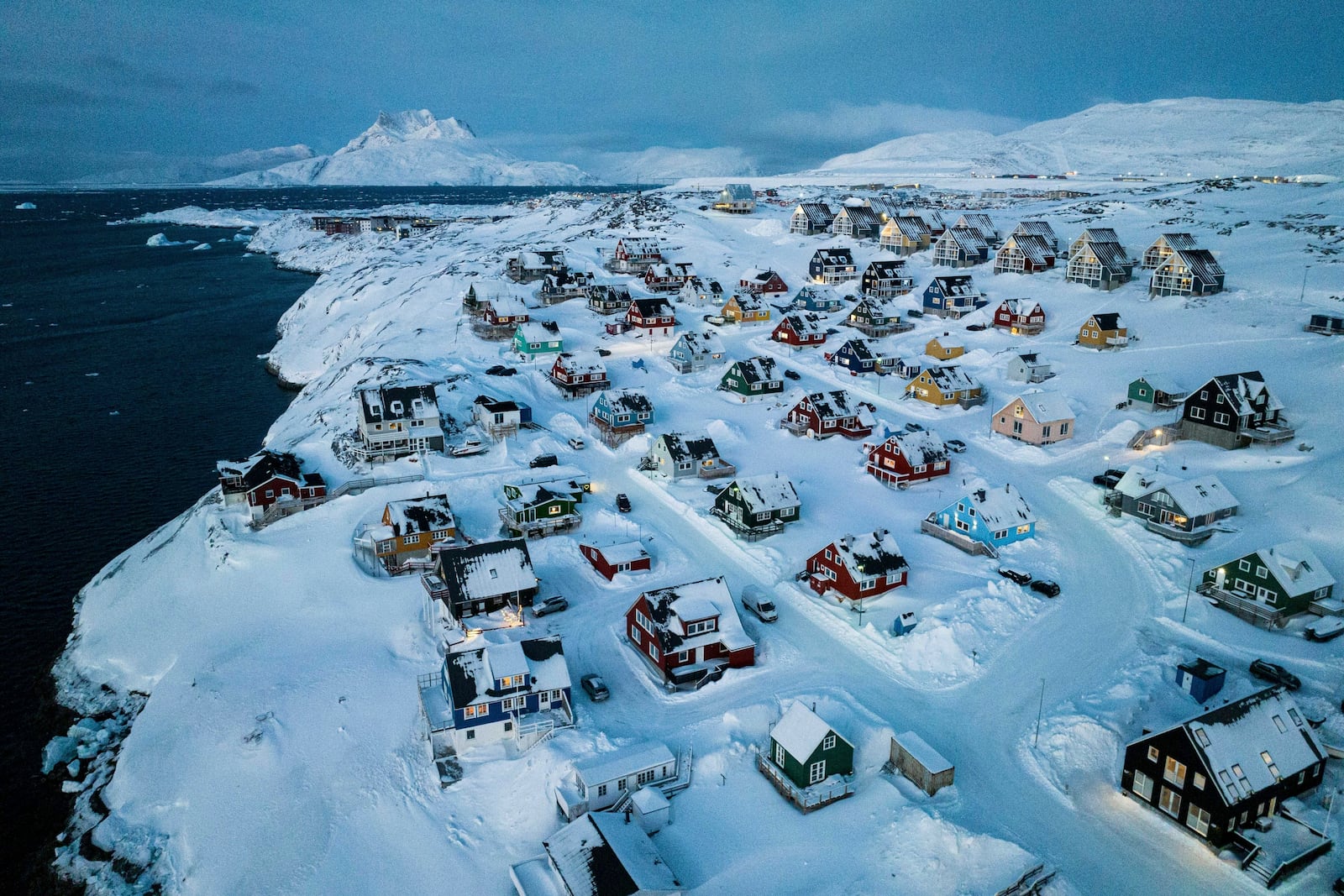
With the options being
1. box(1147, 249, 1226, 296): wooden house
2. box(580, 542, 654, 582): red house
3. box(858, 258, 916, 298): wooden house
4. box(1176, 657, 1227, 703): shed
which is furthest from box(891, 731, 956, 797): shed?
box(858, 258, 916, 298): wooden house

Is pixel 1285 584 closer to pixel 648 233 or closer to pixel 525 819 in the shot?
pixel 525 819

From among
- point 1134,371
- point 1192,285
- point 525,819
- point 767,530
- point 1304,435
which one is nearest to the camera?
point 525,819

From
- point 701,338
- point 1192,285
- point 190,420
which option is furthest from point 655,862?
point 1192,285

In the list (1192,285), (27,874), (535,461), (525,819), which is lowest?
(27,874)

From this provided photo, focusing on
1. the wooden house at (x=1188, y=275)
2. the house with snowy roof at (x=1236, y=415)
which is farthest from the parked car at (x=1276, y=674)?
the wooden house at (x=1188, y=275)

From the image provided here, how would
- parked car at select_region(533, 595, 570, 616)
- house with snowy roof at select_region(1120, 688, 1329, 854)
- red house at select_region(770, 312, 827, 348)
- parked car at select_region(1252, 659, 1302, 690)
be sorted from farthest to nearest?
red house at select_region(770, 312, 827, 348) < parked car at select_region(533, 595, 570, 616) < parked car at select_region(1252, 659, 1302, 690) < house with snowy roof at select_region(1120, 688, 1329, 854)

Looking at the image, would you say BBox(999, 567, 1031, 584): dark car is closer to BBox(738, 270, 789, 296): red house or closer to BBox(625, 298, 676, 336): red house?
BBox(625, 298, 676, 336): red house
